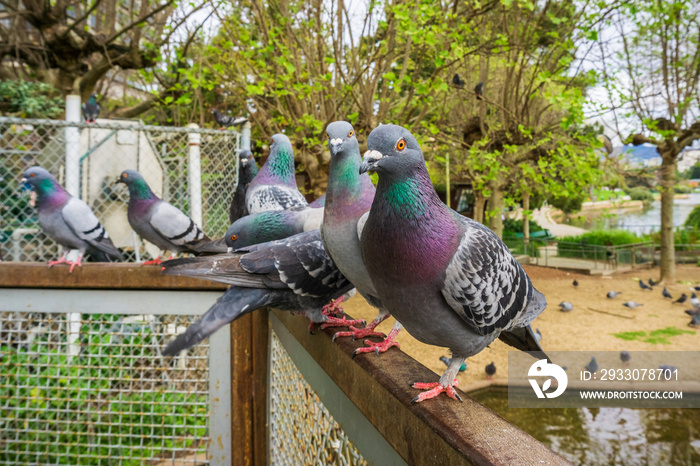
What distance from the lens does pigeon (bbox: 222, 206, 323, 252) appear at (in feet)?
7.39

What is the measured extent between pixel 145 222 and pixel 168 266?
117 inches

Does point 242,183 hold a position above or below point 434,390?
above

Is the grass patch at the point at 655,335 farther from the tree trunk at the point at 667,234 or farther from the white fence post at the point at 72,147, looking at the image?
the white fence post at the point at 72,147

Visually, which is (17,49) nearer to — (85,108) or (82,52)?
(82,52)

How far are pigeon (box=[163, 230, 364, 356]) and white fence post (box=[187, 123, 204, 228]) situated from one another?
255 cm

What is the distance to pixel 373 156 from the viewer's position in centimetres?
124

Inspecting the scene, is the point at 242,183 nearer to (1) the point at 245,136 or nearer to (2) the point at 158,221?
(1) the point at 245,136

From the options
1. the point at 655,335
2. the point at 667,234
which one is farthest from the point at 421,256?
the point at 667,234

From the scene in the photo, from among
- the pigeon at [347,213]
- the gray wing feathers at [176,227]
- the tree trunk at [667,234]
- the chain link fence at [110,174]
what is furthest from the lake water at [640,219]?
the pigeon at [347,213]

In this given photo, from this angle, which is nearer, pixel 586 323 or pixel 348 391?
pixel 348 391

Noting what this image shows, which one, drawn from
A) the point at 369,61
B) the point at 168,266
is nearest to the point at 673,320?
the point at 369,61

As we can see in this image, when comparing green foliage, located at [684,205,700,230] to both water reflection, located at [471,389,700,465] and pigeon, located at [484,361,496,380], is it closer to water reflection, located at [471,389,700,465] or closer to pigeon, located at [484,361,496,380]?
water reflection, located at [471,389,700,465]

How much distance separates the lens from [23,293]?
214 centimetres

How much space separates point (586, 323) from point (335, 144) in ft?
33.2
